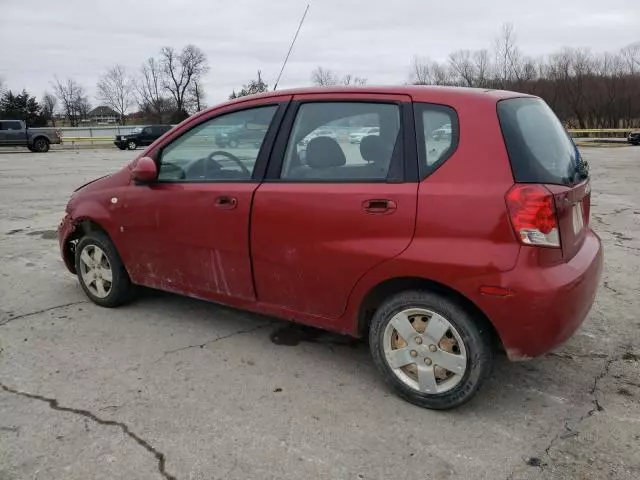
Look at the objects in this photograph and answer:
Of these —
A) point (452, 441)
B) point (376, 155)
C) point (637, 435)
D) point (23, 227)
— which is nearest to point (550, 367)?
point (637, 435)

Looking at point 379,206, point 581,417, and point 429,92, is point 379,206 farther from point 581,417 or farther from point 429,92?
point 581,417

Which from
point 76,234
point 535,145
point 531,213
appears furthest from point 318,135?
point 76,234

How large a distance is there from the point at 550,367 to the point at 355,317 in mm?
1313

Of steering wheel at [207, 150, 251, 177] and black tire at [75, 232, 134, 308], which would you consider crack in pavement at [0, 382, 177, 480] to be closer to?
black tire at [75, 232, 134, 308]

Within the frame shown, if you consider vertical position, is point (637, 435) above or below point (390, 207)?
below

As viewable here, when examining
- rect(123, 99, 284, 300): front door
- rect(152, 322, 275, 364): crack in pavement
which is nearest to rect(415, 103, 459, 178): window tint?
rect(123, 99, 284, 300): front door

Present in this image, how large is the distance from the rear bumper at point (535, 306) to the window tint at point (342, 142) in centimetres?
86

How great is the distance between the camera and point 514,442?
2686mm

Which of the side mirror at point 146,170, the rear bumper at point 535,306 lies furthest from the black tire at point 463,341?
the side mirror at point 146,170

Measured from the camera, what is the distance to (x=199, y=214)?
3.67m

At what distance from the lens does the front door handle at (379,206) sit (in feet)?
9.53

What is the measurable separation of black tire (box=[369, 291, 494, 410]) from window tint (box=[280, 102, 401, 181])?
2.28ft

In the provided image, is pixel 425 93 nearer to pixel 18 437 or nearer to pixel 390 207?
pixel 390 207

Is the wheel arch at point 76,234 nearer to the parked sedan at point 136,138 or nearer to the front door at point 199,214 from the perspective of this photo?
the front door at point 199,214
